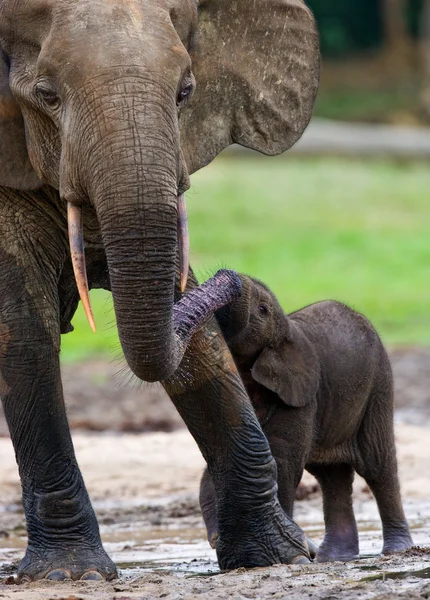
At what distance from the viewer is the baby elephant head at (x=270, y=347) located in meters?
7.52

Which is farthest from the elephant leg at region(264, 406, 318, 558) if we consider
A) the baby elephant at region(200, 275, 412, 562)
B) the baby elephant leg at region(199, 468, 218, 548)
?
the baby elephant leg at region(199, 468, 218, 548)

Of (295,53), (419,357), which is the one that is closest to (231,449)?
(295,53)

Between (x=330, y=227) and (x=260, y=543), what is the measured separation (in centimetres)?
1787

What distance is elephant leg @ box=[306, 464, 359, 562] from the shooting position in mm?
7855

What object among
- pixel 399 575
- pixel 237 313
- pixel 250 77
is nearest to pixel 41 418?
pixel 237 313

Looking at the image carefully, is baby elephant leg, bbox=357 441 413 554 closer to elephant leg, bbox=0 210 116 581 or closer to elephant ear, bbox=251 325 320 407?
elephant ear, bbox=251 325 320 407

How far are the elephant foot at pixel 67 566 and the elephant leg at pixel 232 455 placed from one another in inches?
23.2

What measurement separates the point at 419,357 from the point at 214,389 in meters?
8.64

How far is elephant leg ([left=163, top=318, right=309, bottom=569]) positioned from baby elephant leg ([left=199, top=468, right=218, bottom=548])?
17.4 inches

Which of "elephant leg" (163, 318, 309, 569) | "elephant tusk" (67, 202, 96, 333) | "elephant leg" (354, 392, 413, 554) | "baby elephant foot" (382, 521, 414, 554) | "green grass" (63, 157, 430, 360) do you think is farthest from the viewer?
"green grass" (63, 157, 430, 360)

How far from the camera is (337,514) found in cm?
801

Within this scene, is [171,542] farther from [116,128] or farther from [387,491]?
[116,128]

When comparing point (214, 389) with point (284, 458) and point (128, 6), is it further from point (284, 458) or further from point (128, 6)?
point (128, 6)

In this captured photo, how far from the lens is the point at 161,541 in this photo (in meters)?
8.38
